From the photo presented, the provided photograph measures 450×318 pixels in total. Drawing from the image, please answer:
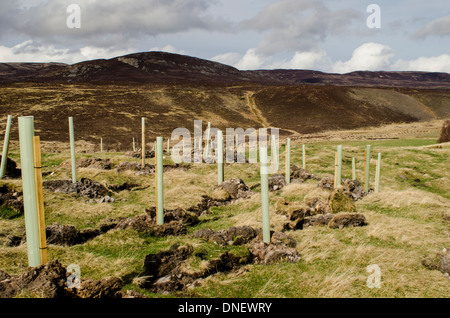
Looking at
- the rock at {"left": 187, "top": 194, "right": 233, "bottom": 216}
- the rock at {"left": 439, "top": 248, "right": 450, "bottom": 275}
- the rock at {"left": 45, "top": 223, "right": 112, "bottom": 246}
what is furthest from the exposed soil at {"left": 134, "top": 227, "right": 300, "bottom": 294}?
the rock at {"left": 187, "top": 194, "right": 233, "bottom": 216}

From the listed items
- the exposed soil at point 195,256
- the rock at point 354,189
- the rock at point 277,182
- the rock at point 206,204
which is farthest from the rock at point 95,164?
the rock at point 354,189

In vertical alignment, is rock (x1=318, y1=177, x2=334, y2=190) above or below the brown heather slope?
below

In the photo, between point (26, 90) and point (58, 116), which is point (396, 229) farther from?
point (26, 90)

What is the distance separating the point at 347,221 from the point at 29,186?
7122mm

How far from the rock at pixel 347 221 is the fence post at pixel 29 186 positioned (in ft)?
21.6

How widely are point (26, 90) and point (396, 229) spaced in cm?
8465

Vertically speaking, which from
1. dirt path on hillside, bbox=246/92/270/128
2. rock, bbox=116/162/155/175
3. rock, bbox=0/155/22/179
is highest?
dirt path on hillside, bbox=246/92/270/128

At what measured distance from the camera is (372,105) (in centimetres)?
9081

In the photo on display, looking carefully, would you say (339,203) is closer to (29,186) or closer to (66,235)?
Result: (66,235)

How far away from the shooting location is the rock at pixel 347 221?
27.6 feet

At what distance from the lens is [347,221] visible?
27.7 feet

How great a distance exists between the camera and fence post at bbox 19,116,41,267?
15.7ft

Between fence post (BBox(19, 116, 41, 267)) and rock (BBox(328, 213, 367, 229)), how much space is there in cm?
659

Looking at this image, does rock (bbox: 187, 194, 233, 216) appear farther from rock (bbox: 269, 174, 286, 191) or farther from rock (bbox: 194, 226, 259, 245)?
rock (bbox: 194, 226, 259, 245)
